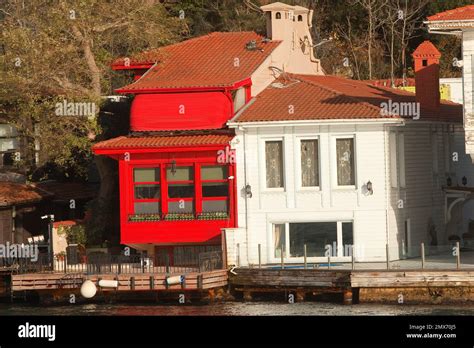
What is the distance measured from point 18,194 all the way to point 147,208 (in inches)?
321

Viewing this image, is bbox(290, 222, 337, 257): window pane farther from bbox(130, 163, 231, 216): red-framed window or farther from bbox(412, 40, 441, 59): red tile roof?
bbox(412, 40, 441, 59): red tile roof

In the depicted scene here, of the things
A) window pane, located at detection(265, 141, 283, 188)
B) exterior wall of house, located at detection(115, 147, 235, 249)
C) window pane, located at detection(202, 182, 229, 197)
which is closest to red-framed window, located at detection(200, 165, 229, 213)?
window pane, located at detection(202, 182, 229, 197)

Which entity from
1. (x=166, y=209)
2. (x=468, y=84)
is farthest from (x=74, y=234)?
(x=468, y=84)

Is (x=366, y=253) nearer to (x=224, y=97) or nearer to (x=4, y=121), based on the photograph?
(x=224, y=97)

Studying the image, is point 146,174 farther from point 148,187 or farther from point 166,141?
point 166,141

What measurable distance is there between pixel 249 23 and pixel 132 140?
25757mm

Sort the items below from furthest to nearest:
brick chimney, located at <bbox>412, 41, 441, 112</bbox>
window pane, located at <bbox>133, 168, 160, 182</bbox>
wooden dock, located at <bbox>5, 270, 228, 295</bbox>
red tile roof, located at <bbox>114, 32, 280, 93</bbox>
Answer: brick chimney, located at <bbox>412, 41, 441, 112</bbox>, red tile roof, located at <bbox>114, 32, 280, 93</bbox>, window pane, located at <bbox>133, 168, 160, 182</bbox>, wooden dock, located at <bbox>5, 270, 228, 295</bbox>

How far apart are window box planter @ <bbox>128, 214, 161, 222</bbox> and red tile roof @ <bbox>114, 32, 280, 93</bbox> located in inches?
188

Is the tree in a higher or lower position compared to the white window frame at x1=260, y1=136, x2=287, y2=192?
higher

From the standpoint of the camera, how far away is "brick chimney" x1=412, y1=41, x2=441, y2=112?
69375 mm

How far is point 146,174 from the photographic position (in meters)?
67.0

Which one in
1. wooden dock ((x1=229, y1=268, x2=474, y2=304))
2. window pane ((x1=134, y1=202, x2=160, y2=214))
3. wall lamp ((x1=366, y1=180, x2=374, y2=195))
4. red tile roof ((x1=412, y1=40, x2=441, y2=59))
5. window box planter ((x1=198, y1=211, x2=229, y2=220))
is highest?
red tile roof ((x1=412, y1=40, x2=441, y2=59))

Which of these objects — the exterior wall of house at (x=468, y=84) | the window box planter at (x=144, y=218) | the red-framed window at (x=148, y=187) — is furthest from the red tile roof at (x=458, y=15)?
the window box planter at (x=144, y=218)

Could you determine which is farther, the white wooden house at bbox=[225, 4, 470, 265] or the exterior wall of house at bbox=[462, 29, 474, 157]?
the white wooden house at bbox=[225, 4, 470, 265]
